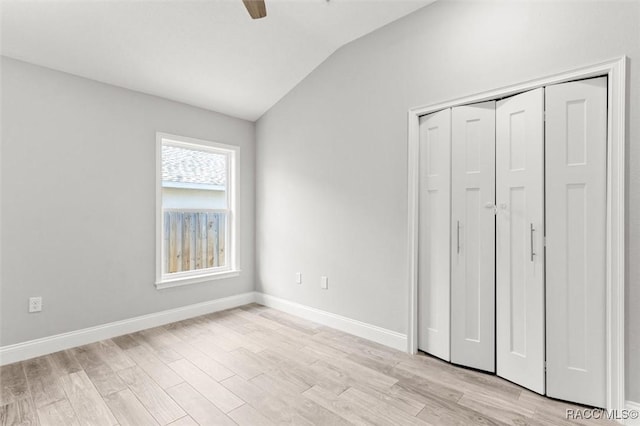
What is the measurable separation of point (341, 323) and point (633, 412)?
2.10 meters

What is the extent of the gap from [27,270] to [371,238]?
2931 mm

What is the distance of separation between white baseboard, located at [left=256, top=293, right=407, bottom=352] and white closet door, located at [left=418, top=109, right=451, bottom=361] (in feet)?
0.72

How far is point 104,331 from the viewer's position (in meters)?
2.95

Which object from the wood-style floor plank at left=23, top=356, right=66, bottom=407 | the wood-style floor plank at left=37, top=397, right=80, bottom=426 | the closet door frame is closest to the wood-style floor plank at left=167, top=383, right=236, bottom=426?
the wood-style floor plank at left=37, top=397, right=80, bottom=426

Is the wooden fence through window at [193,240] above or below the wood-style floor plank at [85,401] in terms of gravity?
above

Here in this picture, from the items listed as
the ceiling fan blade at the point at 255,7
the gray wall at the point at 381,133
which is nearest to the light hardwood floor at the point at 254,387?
the gray wall at the point at 381,133

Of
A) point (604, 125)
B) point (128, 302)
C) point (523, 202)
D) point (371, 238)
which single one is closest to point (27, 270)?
point (128, 302)

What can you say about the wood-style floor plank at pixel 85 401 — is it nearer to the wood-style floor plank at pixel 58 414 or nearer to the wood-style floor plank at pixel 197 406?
the wood-style floor plank at pixel 58 414

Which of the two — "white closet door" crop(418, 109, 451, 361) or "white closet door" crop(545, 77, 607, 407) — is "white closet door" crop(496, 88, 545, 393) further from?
"white closet door" crop(418, 109, 451, 361)

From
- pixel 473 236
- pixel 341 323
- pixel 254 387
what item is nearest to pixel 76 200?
pixel 254 387

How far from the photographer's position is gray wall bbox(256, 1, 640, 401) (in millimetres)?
1892

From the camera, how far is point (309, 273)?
3525 mm

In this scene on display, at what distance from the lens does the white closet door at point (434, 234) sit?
252 cm

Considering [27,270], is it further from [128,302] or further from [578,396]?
[578,396]
